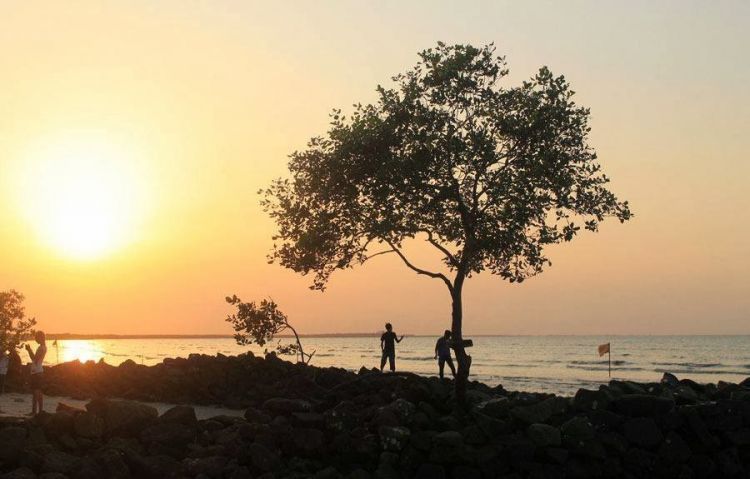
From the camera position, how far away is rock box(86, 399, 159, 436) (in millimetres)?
22266

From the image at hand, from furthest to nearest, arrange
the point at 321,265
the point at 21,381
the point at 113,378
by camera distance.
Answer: the point at 21,381, the point at 113,378, the point at 321,265

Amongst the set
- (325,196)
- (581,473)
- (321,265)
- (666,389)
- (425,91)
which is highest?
(425,91)

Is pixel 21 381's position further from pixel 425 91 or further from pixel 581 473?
pixel 581 473

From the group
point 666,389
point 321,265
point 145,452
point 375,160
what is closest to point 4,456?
point 145,452

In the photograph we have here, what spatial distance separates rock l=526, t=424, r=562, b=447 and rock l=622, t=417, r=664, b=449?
95.8 inches

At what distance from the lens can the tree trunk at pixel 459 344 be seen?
2386 cm

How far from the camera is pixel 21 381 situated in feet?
134

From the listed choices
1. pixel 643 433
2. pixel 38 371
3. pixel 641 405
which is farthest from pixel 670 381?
pixel 38 371

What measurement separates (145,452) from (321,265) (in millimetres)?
9363

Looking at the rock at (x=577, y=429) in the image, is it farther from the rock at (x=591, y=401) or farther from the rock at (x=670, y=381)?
the rock at (x=670, y=381)

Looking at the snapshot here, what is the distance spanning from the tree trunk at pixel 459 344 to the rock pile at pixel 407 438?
0.56m

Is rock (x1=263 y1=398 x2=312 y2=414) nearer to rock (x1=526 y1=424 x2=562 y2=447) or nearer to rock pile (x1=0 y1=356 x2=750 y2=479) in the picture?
rock pile (x1=0 y1=356 x2=750 y2=479)

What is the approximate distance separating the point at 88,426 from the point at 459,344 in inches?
443

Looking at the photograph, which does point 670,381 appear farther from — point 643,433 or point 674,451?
point 643,433
